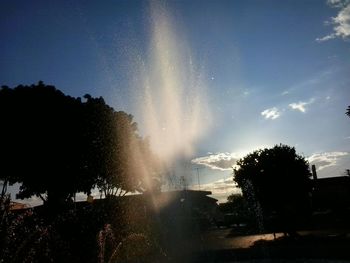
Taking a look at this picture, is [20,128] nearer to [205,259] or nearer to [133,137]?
[133,137]

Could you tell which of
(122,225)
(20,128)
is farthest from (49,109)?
(122,225)

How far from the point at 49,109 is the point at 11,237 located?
641 inches

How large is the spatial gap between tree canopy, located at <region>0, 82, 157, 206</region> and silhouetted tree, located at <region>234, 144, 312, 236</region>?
1615cm

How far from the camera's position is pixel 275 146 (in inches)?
1171

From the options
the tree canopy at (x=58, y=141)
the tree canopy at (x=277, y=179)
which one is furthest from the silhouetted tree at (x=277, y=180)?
the tree canopy at (x=58, y=141)

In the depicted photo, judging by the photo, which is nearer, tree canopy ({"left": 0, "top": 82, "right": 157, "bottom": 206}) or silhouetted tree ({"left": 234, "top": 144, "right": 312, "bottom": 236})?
silhouetted tree ({"left": 234, "top": 144, "right": 312, "bottom": 236})

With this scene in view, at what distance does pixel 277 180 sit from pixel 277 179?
0.09 metres

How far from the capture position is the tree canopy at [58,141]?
32781mm

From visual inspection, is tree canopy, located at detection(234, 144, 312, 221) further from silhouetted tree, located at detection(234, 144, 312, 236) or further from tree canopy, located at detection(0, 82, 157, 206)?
tree canopy, located at detection(0, 82, 157, 206)

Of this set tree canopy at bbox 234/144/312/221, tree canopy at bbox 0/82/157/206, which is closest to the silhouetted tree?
tree canopy at bbox 234/144/312/221

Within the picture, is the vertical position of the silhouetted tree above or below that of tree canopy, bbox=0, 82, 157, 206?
below

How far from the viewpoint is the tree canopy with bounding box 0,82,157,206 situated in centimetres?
3278

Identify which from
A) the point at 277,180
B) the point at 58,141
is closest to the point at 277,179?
the point at 277,180

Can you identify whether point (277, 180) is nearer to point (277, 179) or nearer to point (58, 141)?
point (277, 179)
